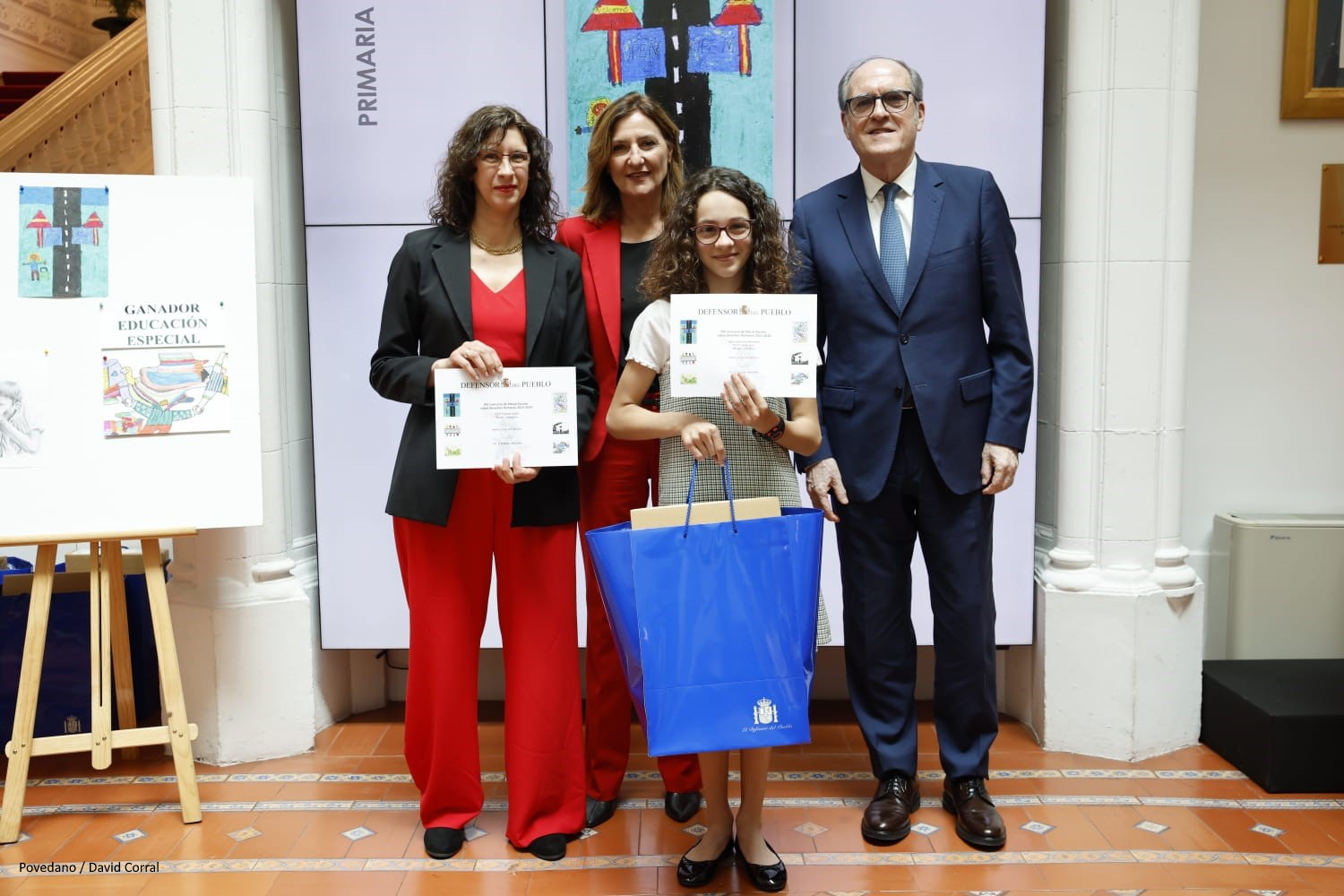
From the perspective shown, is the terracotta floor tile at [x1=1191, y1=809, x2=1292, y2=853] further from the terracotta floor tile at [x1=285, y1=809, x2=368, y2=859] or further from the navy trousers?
the terracotta floor tile at [x1=285, y1=809, x2=368, y2=859]

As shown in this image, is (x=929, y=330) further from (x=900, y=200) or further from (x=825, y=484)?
(x=825, y=484)

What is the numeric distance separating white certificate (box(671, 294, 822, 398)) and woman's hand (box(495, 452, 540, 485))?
0.44 meters

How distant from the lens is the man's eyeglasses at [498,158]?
2809 millimetres

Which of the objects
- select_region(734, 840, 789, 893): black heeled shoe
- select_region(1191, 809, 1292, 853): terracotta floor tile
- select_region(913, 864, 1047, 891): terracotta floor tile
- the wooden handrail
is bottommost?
select_region(913, 864, 1047, 891): terracotta floor tile

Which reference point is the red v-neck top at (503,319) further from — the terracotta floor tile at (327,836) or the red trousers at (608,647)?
the terracotta floor tile at (327,836)

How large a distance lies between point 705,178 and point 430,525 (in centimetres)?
113

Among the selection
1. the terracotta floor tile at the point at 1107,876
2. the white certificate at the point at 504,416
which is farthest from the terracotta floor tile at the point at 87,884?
the terracotta floor tile at the point at 1107,876

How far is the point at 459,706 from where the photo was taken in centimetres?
301

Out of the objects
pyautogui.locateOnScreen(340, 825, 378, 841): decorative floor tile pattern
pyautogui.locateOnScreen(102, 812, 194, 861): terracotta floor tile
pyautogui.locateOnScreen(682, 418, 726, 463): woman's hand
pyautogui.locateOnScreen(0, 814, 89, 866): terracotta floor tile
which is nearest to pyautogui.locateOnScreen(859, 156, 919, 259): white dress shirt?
pyautogui.locateOnScreen(682, 418, 726, 463): woman's hand

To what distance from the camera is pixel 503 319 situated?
113 inches

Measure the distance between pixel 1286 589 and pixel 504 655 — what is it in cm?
286

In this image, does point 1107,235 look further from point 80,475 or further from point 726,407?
point 80,475

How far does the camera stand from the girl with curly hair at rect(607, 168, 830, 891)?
262 centimetres

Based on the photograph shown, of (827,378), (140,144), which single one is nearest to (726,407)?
(827,378)
